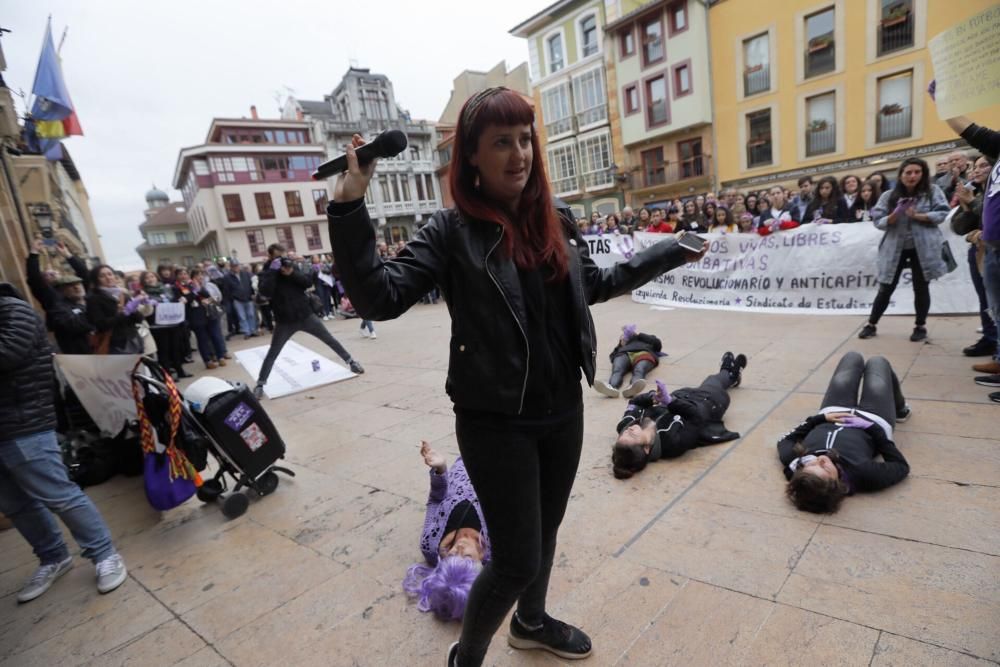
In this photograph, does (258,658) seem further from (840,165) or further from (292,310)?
(840,165)

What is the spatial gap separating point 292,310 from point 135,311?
166 cm

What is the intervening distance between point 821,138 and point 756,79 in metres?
3.60

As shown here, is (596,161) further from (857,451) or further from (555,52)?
(857,451)

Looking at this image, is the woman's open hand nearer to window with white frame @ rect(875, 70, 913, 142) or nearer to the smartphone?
the smartphone

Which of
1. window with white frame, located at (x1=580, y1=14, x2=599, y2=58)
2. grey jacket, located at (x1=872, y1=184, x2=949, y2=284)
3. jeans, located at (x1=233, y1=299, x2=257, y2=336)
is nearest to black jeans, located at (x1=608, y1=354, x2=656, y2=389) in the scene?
grey jacket, located at (x1=872, y1=184, x2=949, y2=284)

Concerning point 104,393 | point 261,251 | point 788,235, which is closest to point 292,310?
point 104,393

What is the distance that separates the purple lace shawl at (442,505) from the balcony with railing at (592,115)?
87.3 ft

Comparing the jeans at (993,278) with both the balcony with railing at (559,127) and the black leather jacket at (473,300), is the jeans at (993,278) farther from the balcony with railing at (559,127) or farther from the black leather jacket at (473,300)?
the balcony with railing at (559,127)

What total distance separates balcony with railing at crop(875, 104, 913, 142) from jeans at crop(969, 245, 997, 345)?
637 inches

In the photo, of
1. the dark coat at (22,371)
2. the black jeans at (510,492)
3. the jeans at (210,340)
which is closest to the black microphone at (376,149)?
the black jeans at (510,492)

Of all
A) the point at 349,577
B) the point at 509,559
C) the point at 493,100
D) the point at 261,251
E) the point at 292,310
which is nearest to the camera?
the point at 493,100

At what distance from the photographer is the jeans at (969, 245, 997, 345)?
15.3 feet

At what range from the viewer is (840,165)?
18828 millimetres

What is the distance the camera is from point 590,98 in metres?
26.4
